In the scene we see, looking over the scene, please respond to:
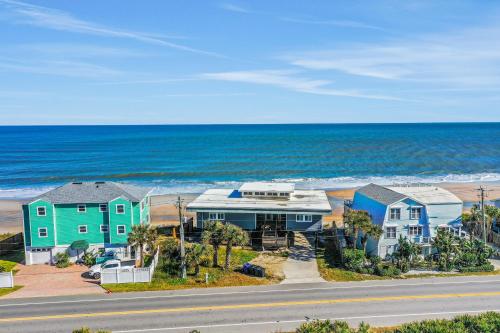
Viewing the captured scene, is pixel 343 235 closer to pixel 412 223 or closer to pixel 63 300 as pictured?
pixel 412 223

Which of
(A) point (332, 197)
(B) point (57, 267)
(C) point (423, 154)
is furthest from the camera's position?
(C) point (423, 154)

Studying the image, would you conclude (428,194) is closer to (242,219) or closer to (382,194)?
(382,194)

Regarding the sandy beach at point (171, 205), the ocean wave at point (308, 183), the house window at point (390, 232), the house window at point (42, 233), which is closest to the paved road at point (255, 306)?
the house window at point (390, 232)

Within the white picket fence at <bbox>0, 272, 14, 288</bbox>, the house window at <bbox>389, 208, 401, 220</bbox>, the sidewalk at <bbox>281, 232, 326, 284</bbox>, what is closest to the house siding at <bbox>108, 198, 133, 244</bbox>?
the white picket fence at <bbox>0, 272, 14, 288</bbox>

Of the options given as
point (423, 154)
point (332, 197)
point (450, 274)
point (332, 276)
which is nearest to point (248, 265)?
point (332, 276)

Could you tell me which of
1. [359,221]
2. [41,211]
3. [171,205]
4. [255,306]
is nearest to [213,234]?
[255,306]

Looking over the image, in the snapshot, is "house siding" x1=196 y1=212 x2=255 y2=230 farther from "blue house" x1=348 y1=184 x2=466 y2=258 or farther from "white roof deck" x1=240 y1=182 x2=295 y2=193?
"blue house" x1=348 y1=184 x2=466 y2=258
